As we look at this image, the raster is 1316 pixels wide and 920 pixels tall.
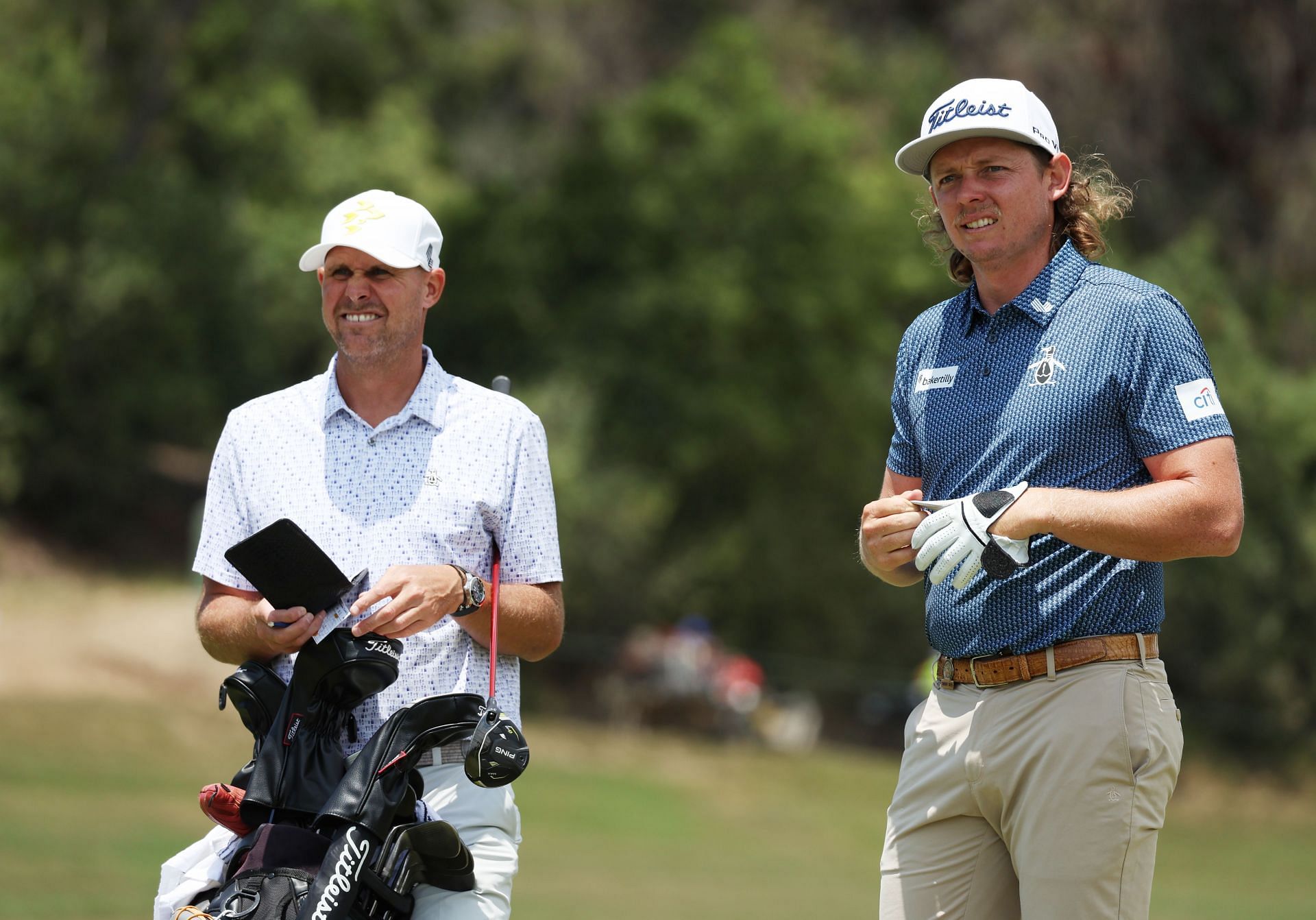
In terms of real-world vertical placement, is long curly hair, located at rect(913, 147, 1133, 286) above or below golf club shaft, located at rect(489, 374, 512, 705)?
above

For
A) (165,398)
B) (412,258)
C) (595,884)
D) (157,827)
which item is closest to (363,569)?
(412,258)

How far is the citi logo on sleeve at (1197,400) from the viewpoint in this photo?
11.5 feet

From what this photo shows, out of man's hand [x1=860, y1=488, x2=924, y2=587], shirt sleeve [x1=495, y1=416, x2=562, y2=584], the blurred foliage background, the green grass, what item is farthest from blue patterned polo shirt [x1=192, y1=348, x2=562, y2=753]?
the blurred foliage background

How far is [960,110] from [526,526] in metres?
1.39

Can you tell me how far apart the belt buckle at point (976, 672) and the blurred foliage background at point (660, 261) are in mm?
23054

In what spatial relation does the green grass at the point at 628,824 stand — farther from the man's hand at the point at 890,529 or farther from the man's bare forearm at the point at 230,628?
the man's hand at the point at 890,529

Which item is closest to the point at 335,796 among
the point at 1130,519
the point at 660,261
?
the point at 1130,519

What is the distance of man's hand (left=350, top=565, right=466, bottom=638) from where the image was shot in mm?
3627

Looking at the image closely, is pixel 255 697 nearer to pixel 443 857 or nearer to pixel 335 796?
pixel 335 796

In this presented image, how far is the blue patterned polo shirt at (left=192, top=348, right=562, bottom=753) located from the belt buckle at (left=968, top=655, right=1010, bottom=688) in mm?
1004

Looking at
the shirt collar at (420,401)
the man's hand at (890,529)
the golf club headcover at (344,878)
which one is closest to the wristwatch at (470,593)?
the shirt collar at (420,401)

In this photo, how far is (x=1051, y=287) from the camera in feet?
12.4

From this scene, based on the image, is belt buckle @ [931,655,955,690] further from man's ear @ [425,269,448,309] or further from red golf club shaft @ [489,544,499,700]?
man's ear @ [425,269,448,309]

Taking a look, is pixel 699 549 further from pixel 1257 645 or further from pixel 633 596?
pixel 1257 645
